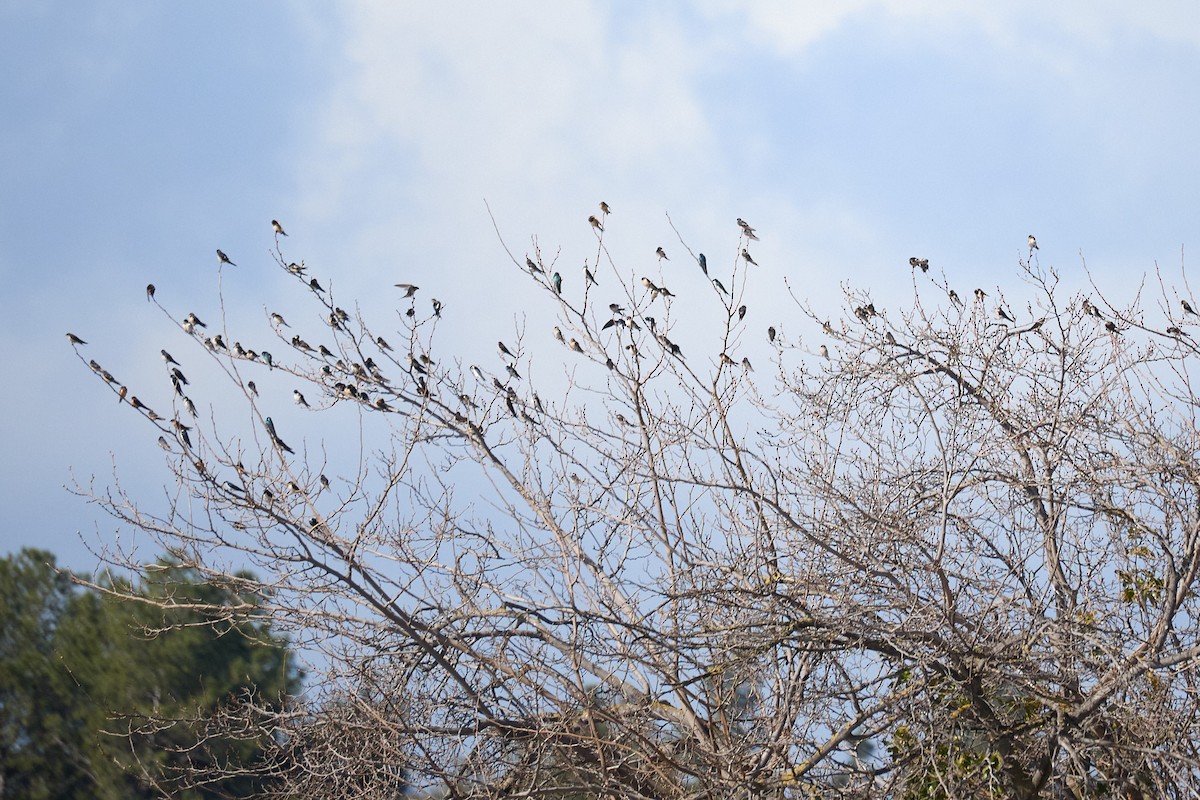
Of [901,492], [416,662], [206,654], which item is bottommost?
[416,662]

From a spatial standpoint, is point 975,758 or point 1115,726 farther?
point 975,758

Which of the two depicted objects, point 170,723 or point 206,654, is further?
point 206,654

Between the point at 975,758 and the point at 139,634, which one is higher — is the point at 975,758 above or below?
below

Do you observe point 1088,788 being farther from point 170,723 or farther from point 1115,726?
point 170,723

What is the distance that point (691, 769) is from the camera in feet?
23.4

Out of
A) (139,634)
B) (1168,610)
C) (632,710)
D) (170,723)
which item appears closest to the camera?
(1168,610)

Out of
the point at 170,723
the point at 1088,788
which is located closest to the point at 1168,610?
the point at 1088,788

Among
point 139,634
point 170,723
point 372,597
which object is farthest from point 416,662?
point 139,634

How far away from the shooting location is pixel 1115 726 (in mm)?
7203

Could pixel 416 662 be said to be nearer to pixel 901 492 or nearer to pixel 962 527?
pixel 901 492

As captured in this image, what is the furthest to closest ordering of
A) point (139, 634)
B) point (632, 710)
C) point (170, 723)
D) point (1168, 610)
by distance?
point (139, 634), point (170, 723), point (632, 710), point (1168, 610)

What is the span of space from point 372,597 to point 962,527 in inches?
153

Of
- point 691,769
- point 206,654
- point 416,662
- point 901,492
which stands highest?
point 206,654

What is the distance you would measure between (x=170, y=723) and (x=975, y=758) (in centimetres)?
547
